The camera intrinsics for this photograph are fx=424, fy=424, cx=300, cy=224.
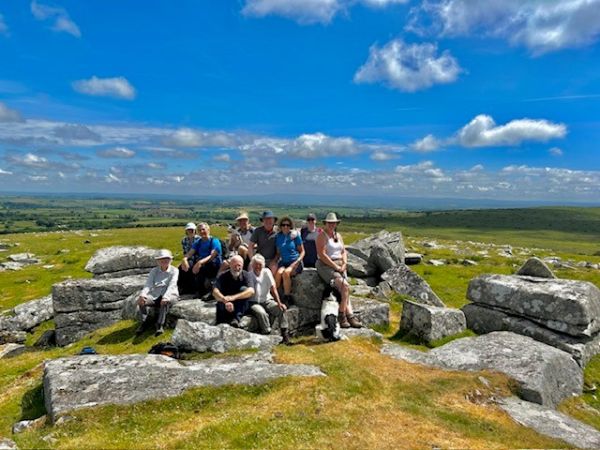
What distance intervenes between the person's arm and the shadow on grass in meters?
6.17

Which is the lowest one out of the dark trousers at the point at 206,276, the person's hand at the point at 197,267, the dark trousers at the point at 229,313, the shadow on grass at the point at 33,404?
the shadow on grass at the point at 33,404

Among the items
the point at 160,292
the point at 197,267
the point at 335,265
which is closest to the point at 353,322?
the point at 335,265

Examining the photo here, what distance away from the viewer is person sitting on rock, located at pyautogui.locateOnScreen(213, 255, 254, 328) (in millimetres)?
18094

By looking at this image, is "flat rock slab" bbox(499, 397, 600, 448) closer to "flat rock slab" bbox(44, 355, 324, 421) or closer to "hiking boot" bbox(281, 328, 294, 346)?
Answer: "flat rock slab" bbox(44, 355, 324, 421)

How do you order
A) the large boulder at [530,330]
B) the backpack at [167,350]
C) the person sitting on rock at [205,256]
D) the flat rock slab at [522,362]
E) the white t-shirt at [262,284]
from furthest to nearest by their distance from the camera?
1. the person sitting on rock at [205,256]
2. the large boulder at [530,330]
3. the white t-shirt at [262,284]
4. the backpack at [167,350]
5. the flat rock slab at [522,362]

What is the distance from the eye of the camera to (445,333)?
20.6 m

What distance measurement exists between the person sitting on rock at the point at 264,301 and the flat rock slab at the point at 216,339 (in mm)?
999

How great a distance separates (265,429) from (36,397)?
859 centimetres

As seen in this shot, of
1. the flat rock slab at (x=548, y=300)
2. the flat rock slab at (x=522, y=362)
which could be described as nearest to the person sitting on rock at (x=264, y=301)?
the flat rock slab at (x=522, y=362)

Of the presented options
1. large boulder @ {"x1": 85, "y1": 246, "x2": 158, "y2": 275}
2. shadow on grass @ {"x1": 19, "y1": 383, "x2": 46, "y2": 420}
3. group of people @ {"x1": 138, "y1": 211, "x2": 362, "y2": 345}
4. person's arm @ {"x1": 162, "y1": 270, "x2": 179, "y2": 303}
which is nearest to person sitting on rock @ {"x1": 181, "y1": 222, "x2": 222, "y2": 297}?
group of people @ {"x1": 138, "y1": 211, "x2": 362, "y2": 345}

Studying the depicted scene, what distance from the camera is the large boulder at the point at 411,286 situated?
96.4 feet

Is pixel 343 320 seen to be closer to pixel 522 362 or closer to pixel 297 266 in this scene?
pixel 297 266

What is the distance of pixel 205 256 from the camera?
70.8 ft

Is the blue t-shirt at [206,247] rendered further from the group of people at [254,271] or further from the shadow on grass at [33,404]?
the shadow on grass at [33,404]
